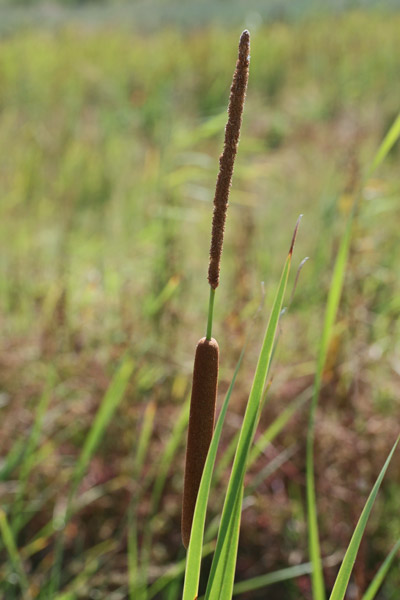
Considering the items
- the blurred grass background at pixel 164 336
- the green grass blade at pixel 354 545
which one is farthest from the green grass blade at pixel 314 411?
the blurred grass background at pixel 164 336

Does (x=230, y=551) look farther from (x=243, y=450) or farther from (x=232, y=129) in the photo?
(x=232, y=129)

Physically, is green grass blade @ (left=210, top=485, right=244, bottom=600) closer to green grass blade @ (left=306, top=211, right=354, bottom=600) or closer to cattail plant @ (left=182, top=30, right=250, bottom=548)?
cattail plant @ (left=182, top=30, right=250, bottom=548)

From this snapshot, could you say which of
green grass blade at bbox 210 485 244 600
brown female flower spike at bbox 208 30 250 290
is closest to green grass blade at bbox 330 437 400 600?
green grass blade at bbox 210 485 244 600

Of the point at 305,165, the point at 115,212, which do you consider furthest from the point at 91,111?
the point at 115,212

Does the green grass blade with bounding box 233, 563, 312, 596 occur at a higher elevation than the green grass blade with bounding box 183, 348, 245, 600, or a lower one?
lower

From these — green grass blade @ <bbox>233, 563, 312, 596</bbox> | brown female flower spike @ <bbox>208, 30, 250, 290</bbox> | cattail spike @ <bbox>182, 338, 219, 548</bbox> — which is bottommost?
green grass blade @ <bbox>233, 563, 312, 596</bbox>
